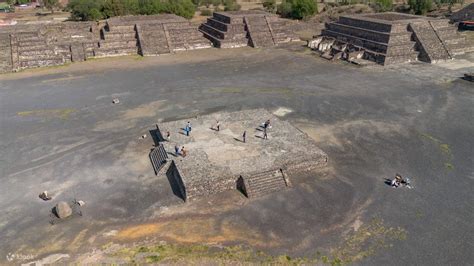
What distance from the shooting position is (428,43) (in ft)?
144

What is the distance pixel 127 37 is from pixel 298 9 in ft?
107

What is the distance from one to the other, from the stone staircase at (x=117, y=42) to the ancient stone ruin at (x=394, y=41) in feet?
83.3

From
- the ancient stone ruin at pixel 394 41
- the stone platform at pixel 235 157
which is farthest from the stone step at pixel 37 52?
the ancient stone ruin at pixel 394 41

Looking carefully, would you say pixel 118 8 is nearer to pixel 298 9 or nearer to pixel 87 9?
pixel 87 9

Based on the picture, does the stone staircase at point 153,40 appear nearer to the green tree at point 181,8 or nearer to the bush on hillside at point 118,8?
the green tree at point 181,8

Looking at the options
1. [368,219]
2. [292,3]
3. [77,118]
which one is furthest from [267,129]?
Answer: [292,3]

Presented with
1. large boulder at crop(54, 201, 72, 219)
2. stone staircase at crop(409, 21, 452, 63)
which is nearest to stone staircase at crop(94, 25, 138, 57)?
large boulder at crop(54, 201, 72, 219)

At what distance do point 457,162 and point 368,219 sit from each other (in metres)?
8.87

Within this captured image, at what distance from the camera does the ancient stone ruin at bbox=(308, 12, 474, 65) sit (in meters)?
42.9

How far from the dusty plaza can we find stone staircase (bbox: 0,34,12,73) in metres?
5.62

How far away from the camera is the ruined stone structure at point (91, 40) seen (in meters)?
43.4

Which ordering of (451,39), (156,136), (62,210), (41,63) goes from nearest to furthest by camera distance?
1. (62,210)
2. (156,136)
3. (41,63)
4. (451,39)

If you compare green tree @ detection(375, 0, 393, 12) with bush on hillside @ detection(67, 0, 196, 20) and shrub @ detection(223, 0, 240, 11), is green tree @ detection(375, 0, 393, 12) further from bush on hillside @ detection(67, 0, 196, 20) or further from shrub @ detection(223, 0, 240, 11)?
bush on hillside @ detection(67, 0, 196, 20)

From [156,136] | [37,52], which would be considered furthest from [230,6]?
[156,136]
